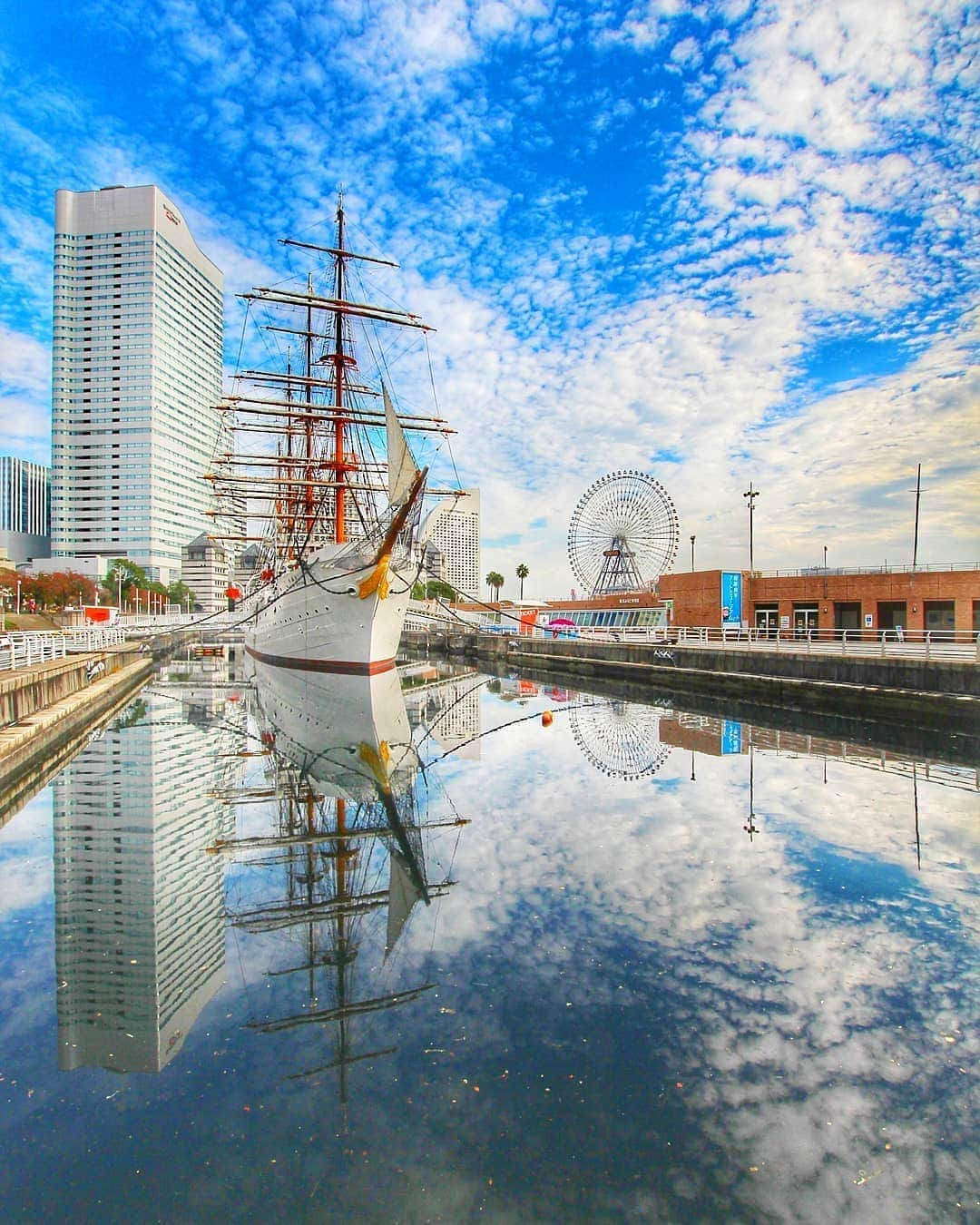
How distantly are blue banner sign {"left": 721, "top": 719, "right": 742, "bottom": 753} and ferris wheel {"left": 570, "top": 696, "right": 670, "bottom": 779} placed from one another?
1623 millimetres

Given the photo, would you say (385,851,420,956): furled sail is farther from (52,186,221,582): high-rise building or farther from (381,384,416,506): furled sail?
(52,186,221,582): high-rise building

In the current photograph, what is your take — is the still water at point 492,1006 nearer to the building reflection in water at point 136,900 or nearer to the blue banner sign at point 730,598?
the building reflection in water at point 136,900

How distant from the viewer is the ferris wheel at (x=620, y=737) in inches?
619

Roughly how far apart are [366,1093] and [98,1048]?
2.33 meters

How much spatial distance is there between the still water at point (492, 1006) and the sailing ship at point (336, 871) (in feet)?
0.17

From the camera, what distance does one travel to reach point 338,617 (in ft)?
109

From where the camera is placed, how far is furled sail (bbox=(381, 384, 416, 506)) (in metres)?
23.9

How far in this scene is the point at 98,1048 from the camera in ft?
17.2

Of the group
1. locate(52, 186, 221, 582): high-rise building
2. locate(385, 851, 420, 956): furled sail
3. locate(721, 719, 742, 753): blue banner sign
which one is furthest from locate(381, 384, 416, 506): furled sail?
locate(52, 186, 221, 582): high-rise building

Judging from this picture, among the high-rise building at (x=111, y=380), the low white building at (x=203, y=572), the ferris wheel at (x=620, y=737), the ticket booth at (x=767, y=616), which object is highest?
the high-rise building at (x=111, y=380)

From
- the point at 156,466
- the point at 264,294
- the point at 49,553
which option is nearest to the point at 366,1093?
the point at 264,294

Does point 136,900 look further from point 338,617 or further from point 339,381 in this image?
point 339,381

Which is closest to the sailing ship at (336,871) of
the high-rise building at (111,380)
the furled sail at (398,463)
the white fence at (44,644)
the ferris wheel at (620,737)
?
the ferris wheel at (620,737)

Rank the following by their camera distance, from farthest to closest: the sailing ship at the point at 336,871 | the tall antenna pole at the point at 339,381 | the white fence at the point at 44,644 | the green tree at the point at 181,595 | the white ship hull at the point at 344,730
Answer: the green tree at the point at 181,595 → the tall antenna pole at the point at 339,381 → the white fence at the point at 44,644 → the white ship hull at the point at 344,730 → the sailing ship at the point at 336,871
